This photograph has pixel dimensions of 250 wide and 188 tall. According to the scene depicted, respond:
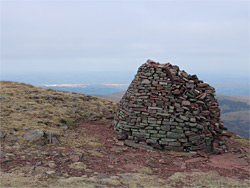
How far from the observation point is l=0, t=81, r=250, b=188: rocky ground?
7793mm

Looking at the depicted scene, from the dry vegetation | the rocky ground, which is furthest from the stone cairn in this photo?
the dry vegetation

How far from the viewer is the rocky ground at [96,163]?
25.6 feet

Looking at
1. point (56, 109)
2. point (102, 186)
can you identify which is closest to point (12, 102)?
point (56, 109)

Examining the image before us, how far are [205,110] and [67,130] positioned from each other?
9.88 metres

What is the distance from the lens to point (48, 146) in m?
11.1

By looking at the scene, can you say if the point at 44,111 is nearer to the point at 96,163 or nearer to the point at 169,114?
the point at 96,163

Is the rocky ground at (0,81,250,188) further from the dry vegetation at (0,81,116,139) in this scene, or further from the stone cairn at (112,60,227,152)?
the stone cairn at (112,60,227,152)

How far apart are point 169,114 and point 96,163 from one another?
5.54 m

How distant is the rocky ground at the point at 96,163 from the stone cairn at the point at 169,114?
730 mm

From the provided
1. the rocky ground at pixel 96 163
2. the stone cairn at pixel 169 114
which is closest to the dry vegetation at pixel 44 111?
the rocky ground at pixel 96 163

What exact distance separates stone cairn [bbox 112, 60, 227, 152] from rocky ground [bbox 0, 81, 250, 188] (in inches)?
28.7

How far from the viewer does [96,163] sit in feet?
32.0

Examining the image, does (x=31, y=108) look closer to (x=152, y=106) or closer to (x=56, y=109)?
(x=56, y=109)

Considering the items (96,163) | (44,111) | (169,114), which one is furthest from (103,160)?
(44,111)
